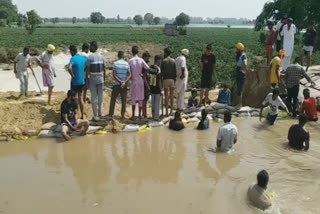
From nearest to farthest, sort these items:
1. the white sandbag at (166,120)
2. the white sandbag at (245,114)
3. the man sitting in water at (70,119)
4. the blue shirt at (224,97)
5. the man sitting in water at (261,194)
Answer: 1. the man sitting in water at (261,194)
2. the man sitting in water at (70,119)
3. the white sandbag at (166,120)
4. the white sandbag at (245,114)
5. the blue shirt at (224,97)

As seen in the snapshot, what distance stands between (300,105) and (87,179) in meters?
6.84

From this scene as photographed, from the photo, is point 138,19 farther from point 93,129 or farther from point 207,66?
point 93,129

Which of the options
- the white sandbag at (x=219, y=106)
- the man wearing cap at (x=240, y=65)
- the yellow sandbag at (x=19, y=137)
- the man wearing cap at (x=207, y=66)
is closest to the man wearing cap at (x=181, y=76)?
the man wearing cap at (x=207, y=66)

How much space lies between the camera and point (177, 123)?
34.1ft

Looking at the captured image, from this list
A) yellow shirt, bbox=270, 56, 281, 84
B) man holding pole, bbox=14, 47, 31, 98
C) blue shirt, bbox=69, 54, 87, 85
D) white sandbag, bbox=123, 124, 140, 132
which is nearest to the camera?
blue shirt, bbox=69, 54, 87, 85

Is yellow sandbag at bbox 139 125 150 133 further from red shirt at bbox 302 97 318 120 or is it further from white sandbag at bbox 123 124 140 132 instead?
red shirt at bbox 302 97 318 120

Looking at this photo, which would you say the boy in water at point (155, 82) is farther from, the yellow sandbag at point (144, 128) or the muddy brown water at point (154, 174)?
the muddy brown water at point (154, 174)

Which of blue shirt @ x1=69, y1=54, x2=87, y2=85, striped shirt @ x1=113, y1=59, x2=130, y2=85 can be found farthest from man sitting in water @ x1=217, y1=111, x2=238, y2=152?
blue shirt @ x1=69, y1=54, x2=87, y2=85

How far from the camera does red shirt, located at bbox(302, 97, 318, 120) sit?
10.7m

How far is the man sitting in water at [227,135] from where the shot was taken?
8.52m

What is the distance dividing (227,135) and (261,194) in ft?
7.89

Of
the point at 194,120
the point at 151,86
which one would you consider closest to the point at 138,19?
the point at 194,120

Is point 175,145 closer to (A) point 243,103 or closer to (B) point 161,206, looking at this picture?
(B) point 161,206

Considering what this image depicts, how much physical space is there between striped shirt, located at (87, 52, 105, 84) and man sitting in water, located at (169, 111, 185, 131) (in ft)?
6.41
